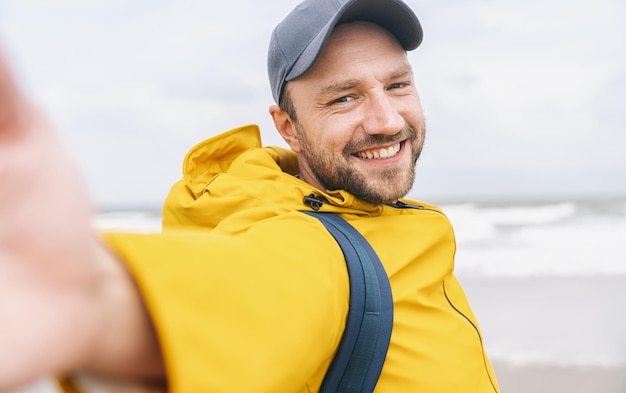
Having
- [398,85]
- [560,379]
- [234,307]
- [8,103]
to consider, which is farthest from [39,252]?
[560,379]

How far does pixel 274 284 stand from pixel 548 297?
6.50 meters

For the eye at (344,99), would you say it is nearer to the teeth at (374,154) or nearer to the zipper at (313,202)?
the teeth at (374,154)

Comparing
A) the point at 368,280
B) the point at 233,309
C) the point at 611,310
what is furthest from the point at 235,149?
the point at 611,310

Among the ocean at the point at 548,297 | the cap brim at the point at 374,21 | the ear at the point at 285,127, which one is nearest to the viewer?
the cap brim at the point at 374,21

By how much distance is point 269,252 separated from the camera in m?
0.86

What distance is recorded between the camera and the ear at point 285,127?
185 cm

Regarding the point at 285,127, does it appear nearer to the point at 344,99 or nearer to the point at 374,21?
the point at 344,99

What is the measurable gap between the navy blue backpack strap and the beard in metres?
0.46

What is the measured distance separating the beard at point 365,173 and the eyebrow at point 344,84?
0.48 ft

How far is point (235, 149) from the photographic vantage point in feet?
6.17

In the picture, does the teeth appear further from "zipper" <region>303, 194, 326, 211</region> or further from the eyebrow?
"zipper" <region>303, 194, 326, 211</region>

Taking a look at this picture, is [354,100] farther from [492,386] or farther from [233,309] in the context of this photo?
[233,309]

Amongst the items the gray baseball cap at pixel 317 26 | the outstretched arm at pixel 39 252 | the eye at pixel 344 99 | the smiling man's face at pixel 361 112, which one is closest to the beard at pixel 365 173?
the smiling man's face at pixel 361 112

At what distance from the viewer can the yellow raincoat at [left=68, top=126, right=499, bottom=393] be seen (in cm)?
63
